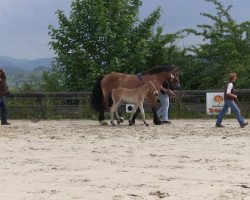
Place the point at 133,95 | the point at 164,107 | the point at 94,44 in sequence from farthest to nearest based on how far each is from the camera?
the point at 94,44
the point at 164,107
the point at 133,95

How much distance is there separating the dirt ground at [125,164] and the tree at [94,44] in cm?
721

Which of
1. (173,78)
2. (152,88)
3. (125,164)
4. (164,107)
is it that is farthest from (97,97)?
(125,164)

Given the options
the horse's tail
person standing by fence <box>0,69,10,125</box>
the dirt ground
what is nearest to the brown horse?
the horse's tail

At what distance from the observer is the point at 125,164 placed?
384 inches

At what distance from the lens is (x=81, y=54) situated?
22.8 meters

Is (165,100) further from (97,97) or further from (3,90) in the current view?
(3,90)

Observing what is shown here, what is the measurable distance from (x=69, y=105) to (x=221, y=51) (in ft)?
24.5

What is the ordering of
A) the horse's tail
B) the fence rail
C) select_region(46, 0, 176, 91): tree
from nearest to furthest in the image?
the horse's tail, the fence rail, select_region(46, 0, 176, 91): tree

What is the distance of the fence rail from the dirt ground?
470 cm

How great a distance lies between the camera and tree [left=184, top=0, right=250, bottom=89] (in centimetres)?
2381

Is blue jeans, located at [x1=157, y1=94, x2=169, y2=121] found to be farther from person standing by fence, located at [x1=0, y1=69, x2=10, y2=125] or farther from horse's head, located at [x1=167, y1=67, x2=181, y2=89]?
person standing by fence, located at [x1=0, y1=69, x2=10, y2=125]

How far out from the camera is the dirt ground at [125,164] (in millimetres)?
7488

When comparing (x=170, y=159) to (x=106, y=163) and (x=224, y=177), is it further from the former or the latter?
(x=224, y=177)

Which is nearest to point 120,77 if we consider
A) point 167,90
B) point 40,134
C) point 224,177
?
point 167,90
